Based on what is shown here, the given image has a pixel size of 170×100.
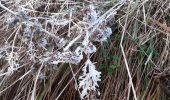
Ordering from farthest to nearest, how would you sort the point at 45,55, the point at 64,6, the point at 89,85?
1. the point at 64,6
2. the point at 45,55
3. the point at 89,85

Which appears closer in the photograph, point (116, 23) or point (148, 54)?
point (148, 54)

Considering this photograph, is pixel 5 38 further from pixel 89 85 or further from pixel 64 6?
pixel 89 85

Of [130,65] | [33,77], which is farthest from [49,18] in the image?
[130,65]

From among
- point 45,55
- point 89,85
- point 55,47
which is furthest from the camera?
point 55,47

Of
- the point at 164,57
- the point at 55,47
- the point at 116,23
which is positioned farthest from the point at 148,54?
the point at 55,47

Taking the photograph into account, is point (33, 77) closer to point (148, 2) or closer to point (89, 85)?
point (89, 85)

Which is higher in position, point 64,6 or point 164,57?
point 64,6
